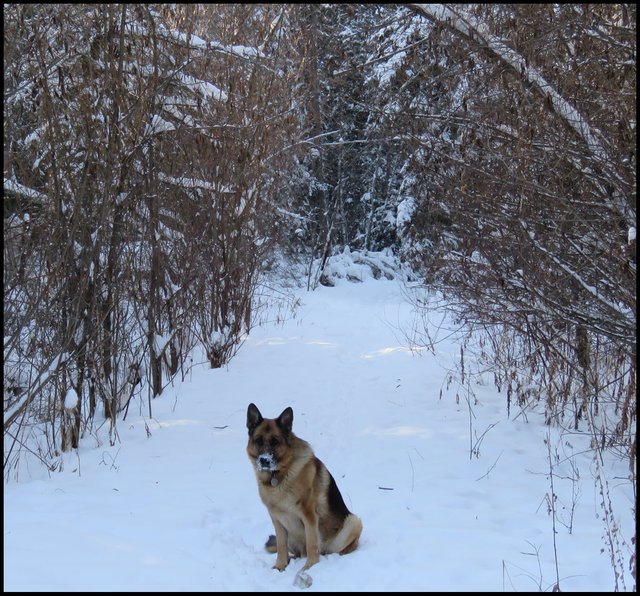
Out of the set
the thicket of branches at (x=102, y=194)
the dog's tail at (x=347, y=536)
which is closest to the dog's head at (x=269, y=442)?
the dog's tail at (x=347, y=536)

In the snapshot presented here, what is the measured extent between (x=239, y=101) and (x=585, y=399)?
273 inches

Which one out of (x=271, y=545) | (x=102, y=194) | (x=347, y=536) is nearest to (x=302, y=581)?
(x=347, y=536)

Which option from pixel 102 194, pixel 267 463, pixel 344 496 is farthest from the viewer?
pixel 102 194

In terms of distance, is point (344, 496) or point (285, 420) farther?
point (344, 496)

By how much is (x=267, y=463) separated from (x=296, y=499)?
1.16ft

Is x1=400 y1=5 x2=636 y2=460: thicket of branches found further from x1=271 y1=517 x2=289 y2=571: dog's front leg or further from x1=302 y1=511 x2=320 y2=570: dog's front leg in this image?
x1=271 y1=517 x2=289 y2=571: dog's front leg

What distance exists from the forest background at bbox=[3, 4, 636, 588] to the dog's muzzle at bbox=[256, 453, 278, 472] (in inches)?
100

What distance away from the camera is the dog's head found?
14.9 feet

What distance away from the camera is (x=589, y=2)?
5.25 m

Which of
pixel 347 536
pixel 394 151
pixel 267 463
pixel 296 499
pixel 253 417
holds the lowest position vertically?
pixel 347 536

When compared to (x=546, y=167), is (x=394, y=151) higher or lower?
higher

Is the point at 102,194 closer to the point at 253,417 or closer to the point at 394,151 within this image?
the point at 253,417

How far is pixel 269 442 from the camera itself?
15.2ft

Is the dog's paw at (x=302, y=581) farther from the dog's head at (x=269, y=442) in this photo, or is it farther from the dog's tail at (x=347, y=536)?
the dog's head at (x=269, y=442)
